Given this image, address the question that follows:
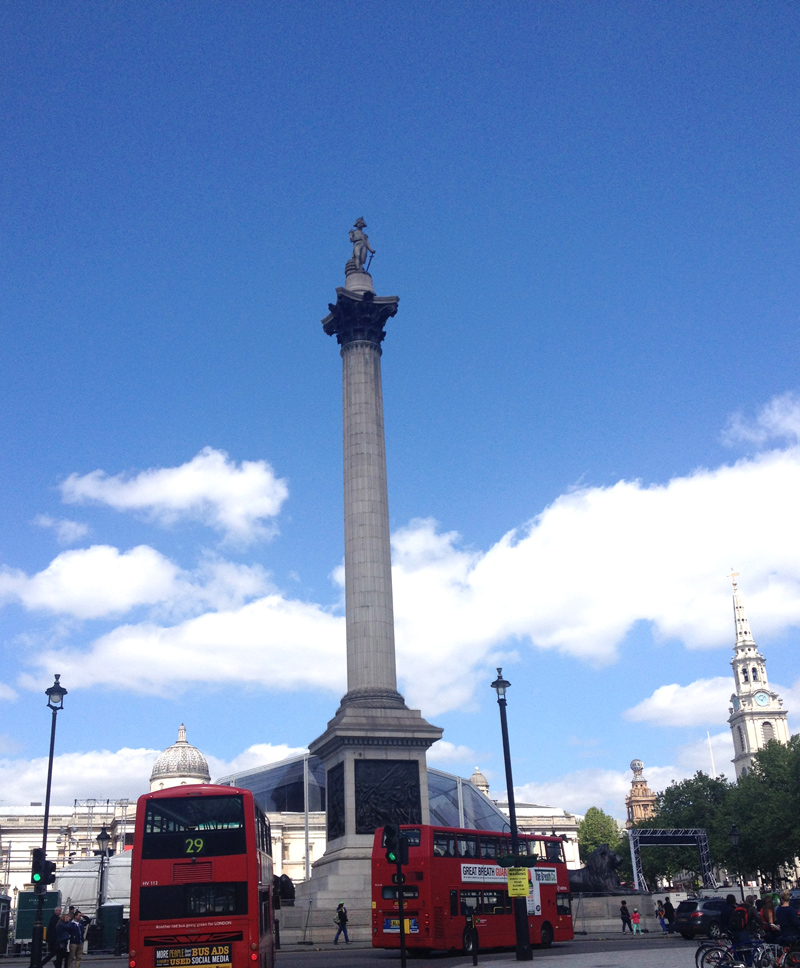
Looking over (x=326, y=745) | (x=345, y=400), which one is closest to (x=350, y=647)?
(x=326, y=745)

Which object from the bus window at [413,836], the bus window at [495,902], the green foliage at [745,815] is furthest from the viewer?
the green foliage at [745,815]

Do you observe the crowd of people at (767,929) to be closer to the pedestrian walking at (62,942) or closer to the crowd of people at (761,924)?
the crowd of people at (761,924)

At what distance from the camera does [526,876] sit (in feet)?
97.2

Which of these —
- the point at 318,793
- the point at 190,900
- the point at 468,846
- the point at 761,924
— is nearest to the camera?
the point at 190,900

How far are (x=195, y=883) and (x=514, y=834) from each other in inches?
523

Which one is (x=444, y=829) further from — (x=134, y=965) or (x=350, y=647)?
(x=350, y=647)

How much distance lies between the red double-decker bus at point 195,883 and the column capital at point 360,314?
44.2m

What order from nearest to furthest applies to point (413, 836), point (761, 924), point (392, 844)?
point (392, 844) → point (761, 924) → point (413, 836)

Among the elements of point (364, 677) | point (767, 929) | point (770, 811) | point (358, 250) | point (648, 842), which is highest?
point (358, 250)

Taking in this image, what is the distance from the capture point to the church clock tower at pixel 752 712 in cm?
18950

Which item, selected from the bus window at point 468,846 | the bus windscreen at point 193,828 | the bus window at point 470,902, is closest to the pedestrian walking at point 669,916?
the bus window at point 470,902

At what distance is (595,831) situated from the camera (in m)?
168

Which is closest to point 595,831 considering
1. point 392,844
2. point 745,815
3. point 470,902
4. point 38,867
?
point 745,815

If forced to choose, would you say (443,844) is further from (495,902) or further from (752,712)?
(752,712)
